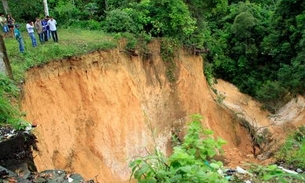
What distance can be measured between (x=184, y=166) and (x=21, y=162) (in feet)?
11.6

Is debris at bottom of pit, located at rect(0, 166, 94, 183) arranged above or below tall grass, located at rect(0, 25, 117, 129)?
below

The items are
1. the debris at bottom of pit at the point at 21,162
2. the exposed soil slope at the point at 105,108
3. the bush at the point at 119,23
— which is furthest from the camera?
the bush at the point at 119,23

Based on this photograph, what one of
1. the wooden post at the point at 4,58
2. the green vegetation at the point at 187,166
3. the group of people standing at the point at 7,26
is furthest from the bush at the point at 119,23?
the green vegetation at the point at 187,166

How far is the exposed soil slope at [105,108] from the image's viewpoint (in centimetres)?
1152

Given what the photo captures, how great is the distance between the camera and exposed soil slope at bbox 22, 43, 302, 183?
11.5m

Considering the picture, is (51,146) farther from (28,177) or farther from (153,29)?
(153,29)

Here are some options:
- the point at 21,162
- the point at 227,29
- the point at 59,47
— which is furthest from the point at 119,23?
the point at 227,29

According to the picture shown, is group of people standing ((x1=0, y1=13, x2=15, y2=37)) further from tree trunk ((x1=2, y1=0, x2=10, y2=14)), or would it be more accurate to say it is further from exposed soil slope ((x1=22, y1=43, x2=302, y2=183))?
exposed soil slope ((x1=22, y1=43, x2=302, y2=183))

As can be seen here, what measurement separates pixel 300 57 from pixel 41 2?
559 inches

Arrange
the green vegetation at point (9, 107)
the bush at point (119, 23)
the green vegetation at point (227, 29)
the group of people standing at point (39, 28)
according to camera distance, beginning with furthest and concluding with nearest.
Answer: the green vegetation at point (227, 29), the bush at point (119, 23), the group of people standing at point (39, 28), the green vegetation at point (9, 107)

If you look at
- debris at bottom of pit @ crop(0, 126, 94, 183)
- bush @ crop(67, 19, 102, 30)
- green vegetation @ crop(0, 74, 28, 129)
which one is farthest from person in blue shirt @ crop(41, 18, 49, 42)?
debris at bottom of pit @ crop(0, 126, 94, 183)

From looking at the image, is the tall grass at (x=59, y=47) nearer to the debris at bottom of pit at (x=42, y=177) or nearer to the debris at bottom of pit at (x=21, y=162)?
the debris at bottom of pit at (x=21, y=162)

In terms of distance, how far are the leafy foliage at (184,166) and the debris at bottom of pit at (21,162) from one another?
153 centimetres

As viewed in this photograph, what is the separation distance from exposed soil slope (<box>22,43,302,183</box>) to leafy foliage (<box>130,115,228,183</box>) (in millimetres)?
5534
